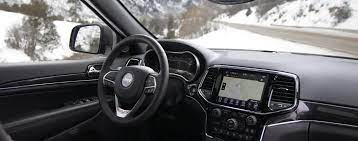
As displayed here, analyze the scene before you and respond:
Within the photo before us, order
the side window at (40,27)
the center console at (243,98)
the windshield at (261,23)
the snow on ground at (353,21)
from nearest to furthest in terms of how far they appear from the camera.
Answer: the center console at (243,98) < the snow on ground at (353,21) < the windshield at (261,23) < the side window at (40,27)

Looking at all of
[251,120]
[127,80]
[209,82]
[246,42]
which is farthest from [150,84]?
[246,42]

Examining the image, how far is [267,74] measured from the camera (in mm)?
2398

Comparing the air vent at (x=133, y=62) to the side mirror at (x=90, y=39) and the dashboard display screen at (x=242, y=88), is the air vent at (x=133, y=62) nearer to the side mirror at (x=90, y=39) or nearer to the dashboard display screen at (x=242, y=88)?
the side mirror at (x=90, y=39)

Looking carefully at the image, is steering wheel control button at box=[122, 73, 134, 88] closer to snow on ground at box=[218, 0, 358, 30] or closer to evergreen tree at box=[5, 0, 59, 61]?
evergreen tree at box=[5, 0, 59, 61]

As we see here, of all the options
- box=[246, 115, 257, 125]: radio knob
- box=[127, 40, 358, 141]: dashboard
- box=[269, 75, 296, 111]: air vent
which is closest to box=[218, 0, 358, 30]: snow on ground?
box=[127, 40, 358, 141]: dashboard

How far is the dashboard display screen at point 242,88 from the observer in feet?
7.86

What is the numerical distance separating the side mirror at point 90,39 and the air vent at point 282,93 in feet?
3.96

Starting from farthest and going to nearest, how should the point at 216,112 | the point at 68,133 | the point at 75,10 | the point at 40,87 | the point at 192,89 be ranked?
the point at 75,10, the point at 68,133, the point at 40,87, the point at 192,89, the point at 216,112

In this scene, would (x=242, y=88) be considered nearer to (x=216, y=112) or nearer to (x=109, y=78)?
(x=216, y=112)

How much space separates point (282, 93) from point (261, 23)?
72 centimetres

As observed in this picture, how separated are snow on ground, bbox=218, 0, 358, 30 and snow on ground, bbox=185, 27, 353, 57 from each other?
0.10 m

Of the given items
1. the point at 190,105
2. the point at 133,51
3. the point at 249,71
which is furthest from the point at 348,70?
the point at 133,51

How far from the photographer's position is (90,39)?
10.2ft

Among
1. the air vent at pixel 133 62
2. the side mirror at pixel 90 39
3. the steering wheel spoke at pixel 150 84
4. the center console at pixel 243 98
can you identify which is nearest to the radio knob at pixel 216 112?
the center console at pixel 243 98
